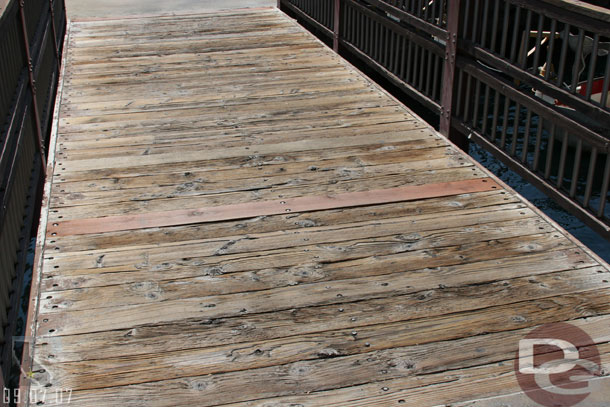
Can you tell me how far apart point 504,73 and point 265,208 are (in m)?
2.63

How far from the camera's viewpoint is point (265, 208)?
12.8 ft

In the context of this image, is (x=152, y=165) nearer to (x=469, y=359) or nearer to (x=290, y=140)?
(x=290, y=140)

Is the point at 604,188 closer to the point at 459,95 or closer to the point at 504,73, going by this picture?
the point at 459,95

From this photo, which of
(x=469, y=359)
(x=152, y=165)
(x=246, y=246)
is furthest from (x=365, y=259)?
(x=152, y=165)

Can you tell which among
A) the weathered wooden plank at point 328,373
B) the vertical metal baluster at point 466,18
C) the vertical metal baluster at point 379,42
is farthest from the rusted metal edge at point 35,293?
the vertical metal baluster at point 379,42

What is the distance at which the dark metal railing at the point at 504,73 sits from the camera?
360 centimetres

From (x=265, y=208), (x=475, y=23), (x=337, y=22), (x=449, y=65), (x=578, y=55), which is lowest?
(x=265, y=208)

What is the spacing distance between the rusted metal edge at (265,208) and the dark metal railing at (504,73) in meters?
0.48

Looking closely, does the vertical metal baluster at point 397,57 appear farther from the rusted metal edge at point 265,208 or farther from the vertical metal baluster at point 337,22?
the rusted metal edge at point 265,208

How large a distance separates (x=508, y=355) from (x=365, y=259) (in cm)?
89

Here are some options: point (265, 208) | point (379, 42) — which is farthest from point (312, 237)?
point (379, 42)

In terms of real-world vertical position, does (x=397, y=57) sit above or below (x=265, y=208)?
above

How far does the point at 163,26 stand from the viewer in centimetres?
848

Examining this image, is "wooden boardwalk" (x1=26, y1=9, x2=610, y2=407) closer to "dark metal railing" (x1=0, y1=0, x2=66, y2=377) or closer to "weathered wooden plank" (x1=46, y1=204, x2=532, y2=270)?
"weathered wooden plank" (x1=46, y1=204, x2=532, y2=270)
